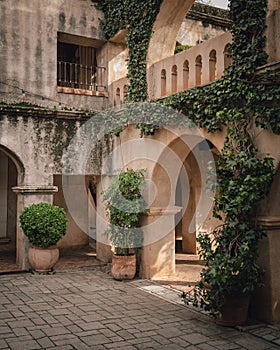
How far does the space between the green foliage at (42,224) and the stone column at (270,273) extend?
16.0 feet

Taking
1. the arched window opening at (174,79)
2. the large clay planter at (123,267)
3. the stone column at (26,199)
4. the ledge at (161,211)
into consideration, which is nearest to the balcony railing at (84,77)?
the stone column at (26,199)

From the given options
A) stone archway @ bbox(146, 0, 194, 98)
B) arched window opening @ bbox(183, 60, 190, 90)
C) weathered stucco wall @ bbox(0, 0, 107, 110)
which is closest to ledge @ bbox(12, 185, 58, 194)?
weathered stucco wall @ bbox(0, 0, 107, 110)

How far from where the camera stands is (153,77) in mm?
9633

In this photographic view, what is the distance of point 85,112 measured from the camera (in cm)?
1091

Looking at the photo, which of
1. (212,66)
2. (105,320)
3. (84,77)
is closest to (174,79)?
(212,66)

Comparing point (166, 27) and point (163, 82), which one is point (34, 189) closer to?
point (163, 82)

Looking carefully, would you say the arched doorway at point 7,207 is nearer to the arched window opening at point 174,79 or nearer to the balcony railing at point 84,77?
the balcony railing at point 84,77

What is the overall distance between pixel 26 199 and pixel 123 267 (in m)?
2.97

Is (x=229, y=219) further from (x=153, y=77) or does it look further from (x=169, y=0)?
(x=169, y=0)

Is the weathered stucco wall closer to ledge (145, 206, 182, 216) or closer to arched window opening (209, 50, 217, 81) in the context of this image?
ledge (145, 206, 182, 216)

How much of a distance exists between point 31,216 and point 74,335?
4195mm

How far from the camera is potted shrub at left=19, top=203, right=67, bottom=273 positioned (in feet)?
31.1

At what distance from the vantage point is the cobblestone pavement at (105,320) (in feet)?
18.5

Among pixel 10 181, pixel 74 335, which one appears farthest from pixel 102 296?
pixel 10 181
